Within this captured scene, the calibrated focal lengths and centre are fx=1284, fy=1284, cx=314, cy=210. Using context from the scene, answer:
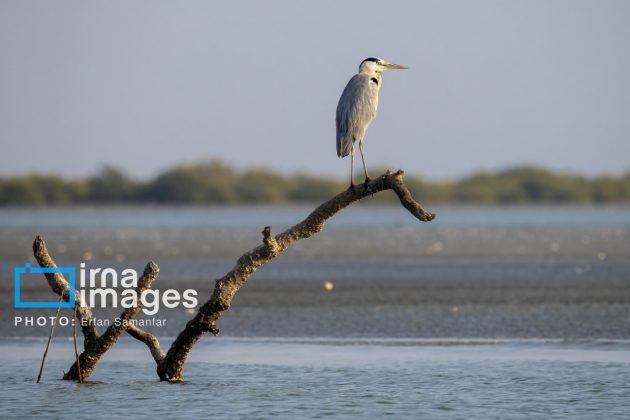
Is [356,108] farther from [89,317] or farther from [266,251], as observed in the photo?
[89,317]

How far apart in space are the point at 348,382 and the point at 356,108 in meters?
3.32

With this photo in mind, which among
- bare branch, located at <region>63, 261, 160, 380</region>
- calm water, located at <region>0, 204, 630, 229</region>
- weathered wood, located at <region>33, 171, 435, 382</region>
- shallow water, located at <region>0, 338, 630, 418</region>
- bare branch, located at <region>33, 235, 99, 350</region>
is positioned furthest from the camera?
calm water, located at <region>0, 204, 630, 229</region>

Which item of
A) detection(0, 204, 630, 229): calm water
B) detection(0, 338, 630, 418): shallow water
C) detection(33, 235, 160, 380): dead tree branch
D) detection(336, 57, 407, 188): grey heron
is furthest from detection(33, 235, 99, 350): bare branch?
detection(0, 204, 630, 229): calm water

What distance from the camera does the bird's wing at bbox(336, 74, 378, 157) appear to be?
49.9 ft

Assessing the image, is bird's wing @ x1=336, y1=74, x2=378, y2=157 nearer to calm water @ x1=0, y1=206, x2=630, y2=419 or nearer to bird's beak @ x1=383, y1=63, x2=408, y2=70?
bird's beak @ x1=383, y1=63, x2=408, y2=70

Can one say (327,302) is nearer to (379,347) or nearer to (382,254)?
(379,347)

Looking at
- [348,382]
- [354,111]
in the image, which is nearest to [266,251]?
[348,382]

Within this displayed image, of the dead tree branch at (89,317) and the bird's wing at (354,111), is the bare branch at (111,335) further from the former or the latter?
the bird's wing at (354,111)

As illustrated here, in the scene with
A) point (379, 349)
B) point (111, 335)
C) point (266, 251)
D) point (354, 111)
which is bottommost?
point (379, 349)

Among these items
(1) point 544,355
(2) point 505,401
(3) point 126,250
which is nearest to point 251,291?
(1) point 544,355

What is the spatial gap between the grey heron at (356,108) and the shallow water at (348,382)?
2.60 meters

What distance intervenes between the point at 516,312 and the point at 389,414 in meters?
8.23

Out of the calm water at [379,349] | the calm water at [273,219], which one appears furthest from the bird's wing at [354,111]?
the calm water at [273,219]

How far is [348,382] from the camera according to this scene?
46.2 feet
